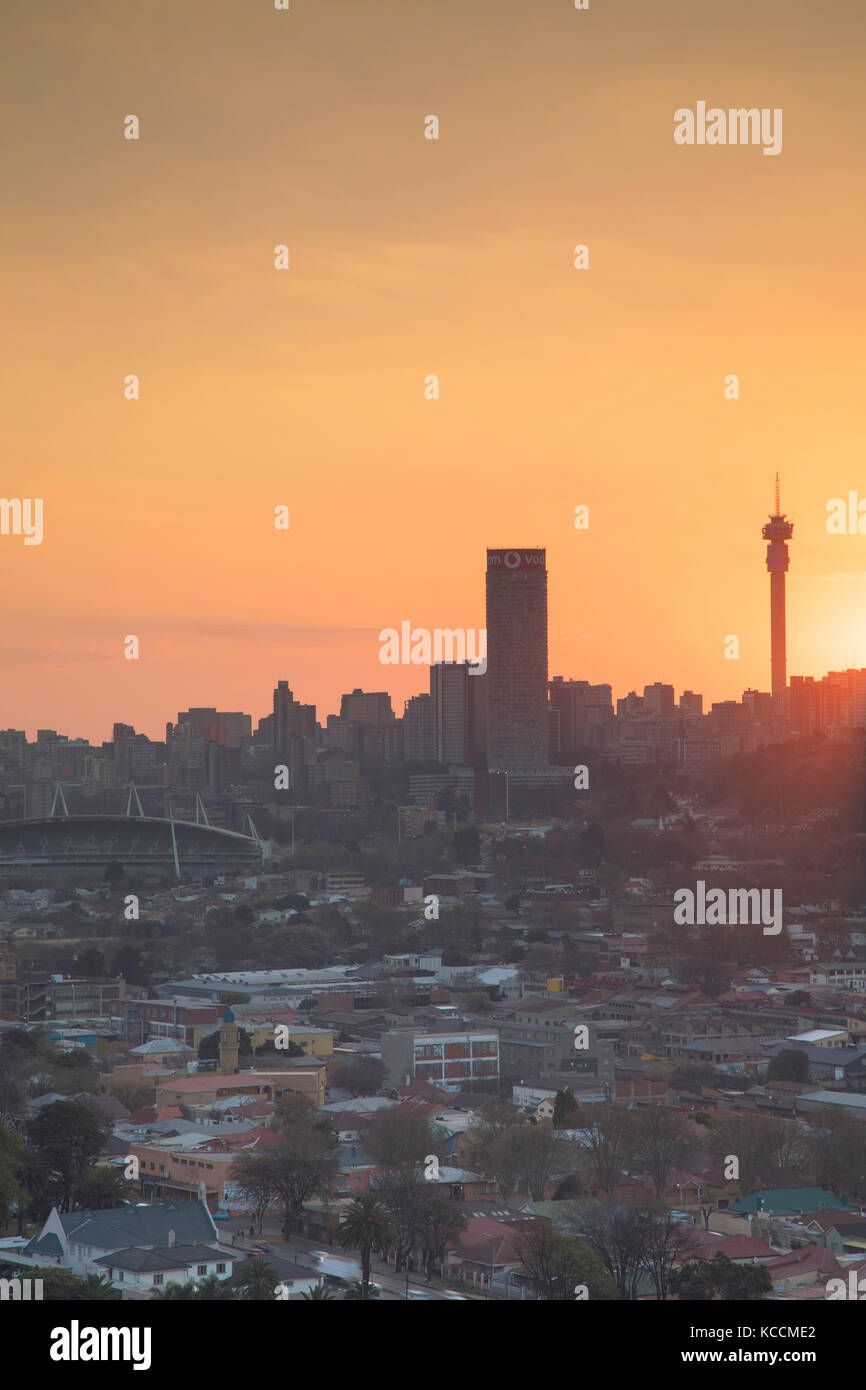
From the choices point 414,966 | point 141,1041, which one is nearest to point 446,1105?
point 141,1041

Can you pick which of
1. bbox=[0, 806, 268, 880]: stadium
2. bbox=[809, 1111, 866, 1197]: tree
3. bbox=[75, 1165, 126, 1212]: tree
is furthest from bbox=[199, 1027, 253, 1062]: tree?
bbox=[0, 806, 268, 880]: stadium

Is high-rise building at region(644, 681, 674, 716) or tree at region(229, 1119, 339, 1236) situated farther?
high-rise building at region(644, 681, 674, 716)

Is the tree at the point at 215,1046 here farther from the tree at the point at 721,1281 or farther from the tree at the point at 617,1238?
the tree at the point at 721,1281

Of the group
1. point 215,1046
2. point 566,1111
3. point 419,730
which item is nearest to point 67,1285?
point 566,1111

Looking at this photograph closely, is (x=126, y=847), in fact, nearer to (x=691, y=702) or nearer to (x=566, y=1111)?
(x=691, y=702)

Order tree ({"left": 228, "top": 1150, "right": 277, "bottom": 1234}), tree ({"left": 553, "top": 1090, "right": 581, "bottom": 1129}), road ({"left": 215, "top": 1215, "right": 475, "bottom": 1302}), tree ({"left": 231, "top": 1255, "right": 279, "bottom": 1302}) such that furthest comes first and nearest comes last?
tree ({"left": 553, "top": 1090, "right": 581, "bottom": 1129}), tree ({"left": 228, "top": 1150, "right": 277, "bottom": 1234}), road ({"left": 215, "top": 1215, "right": 475, "bottom": 1302}), tree ({"left": 231, "top": 1255, "right": 279, "bottom": 1302})

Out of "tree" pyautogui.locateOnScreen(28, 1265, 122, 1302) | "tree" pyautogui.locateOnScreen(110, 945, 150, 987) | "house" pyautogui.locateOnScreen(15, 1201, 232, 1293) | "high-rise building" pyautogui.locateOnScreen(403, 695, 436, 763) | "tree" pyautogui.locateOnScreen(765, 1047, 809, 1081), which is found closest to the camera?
"tree" pyautogui.locateOnScreen(28, 1265, 122, 1302)

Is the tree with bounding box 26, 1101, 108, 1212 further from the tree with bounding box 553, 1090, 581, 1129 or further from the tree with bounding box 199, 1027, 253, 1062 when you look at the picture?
the tree with bounding box 199, 1027, 253, 1062

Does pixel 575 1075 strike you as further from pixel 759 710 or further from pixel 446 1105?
pixel 759 710
